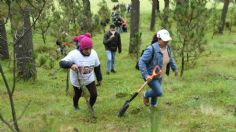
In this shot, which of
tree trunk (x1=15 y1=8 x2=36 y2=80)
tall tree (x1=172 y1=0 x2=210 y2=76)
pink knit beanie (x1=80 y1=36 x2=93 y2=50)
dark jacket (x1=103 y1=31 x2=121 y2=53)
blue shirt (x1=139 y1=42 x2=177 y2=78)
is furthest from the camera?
dark jacket (x1=103 y1=31 x2=121 y2=53)

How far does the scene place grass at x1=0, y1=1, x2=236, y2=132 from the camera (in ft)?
27.3

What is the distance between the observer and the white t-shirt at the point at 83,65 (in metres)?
8.43

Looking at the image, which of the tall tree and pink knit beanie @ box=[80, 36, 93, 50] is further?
the tall tree

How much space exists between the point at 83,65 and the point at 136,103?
203 centimetres

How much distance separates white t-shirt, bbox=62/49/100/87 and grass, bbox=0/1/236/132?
798 mm

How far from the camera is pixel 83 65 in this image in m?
8.51

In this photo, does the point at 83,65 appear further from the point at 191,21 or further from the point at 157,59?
the point at 191,21

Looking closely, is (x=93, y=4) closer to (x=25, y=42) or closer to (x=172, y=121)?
(x=25, y=42)

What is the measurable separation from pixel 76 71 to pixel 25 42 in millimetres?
5386

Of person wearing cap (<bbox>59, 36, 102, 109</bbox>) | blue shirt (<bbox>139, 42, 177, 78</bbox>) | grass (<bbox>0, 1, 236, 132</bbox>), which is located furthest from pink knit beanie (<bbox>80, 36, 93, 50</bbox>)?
grass (<bbox>0, 1, 236, 132</bbox>)

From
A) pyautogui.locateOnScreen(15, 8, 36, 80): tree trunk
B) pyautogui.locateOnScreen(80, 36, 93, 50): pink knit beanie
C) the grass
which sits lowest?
the grass

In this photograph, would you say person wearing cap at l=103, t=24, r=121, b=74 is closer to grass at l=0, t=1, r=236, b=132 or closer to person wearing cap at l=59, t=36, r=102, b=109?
grass at l=0, t=1, r=236, b=132

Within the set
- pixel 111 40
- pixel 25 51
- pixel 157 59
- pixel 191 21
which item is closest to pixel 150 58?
pixel 157 59

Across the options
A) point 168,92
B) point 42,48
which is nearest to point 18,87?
point 168,92
